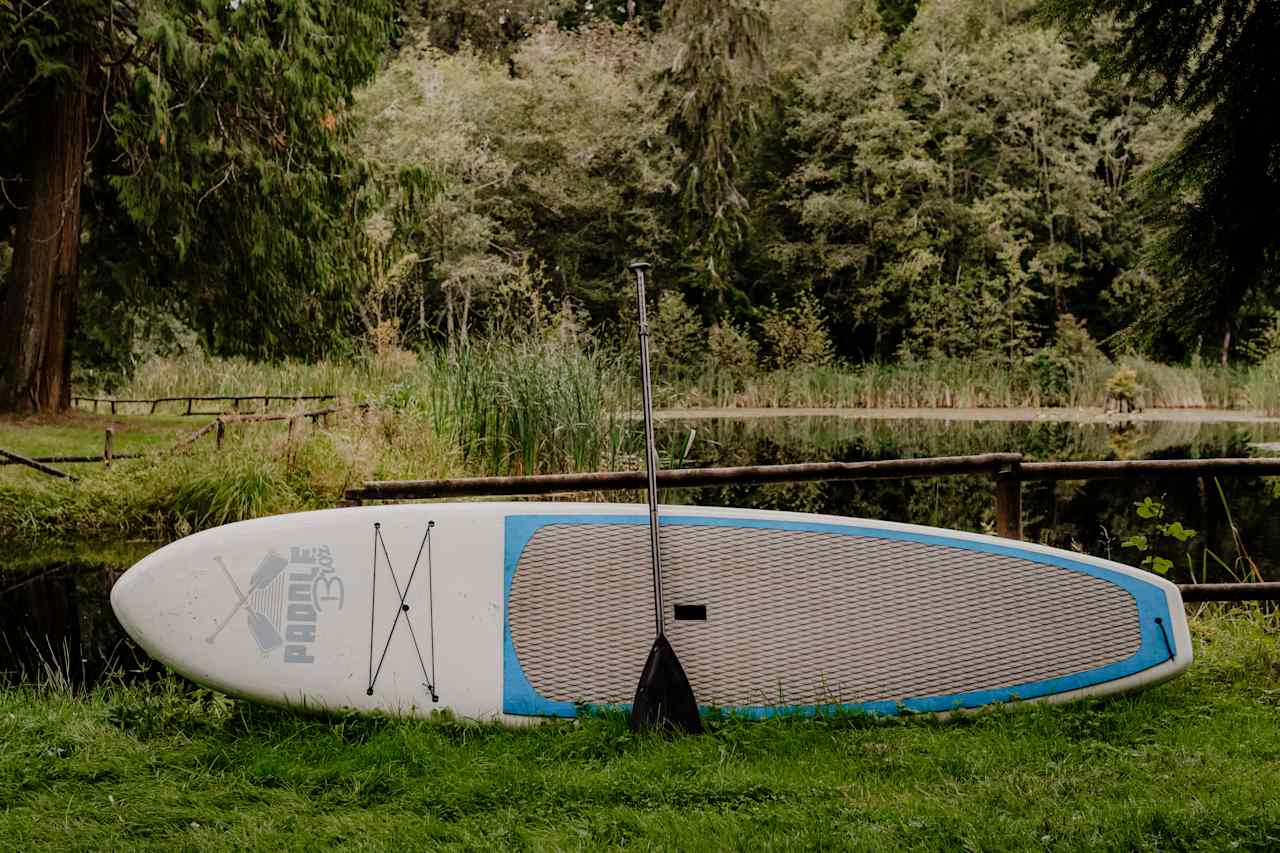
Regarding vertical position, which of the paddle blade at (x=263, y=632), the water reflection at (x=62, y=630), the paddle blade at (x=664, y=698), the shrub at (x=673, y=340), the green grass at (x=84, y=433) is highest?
the shrub at (x=673, y=340)

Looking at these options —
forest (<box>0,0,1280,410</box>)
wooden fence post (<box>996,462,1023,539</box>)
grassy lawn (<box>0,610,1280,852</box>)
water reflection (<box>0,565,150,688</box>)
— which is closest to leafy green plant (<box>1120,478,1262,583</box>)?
wooden fence post (<box>996,462,1023,539</box>)

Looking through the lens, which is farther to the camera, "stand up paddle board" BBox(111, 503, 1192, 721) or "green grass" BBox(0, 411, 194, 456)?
"green grass" BBox(0, 411, 194, 456)

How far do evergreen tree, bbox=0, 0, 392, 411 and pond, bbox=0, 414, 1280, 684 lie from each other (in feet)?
12.7

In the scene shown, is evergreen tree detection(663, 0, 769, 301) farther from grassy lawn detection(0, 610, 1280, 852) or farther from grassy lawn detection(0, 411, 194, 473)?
grassy lawn detection(0, 610, 1280, 852)

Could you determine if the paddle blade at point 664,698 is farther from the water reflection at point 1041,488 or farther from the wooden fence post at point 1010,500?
the water reflection at point 1041,488

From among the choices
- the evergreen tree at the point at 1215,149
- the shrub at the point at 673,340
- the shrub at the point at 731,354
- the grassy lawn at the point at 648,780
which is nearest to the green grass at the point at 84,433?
the grassy lawn at the point at 648,780

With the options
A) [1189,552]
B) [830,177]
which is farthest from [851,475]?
[830,177]

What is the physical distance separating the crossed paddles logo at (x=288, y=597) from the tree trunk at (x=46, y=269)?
807 cm

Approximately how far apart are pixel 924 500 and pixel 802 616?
626 centimetres

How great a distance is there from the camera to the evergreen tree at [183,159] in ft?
29.4

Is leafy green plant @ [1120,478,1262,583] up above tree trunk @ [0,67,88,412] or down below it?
below

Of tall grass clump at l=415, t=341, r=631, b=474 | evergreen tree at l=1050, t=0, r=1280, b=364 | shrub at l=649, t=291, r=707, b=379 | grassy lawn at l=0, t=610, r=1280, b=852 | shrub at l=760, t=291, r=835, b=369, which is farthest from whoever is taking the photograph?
shrub at l=760, t=291, r=835, b=369

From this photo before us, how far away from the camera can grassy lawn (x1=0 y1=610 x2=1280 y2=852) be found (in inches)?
91.0

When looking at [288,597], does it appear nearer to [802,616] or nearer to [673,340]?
[802,616]
